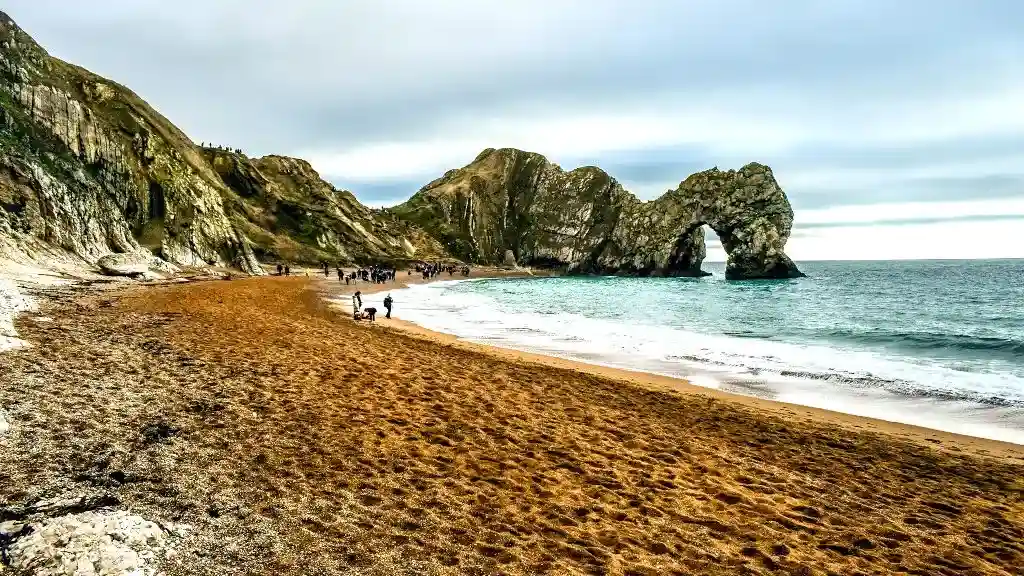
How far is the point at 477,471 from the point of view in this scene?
7.75m

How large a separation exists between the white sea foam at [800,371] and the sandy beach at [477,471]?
185 centimetres

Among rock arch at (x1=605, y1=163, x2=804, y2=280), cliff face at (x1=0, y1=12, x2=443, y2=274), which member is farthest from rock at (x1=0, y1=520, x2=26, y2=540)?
rock arch at (x1=605, y1=163, x2=804, y2=280)

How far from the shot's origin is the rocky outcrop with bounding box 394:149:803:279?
4523 inches

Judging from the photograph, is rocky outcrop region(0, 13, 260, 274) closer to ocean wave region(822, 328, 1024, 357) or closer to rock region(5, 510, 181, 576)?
rock region(5, 510, 181, 576)

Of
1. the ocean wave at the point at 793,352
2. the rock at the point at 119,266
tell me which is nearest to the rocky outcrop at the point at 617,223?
the ocean wave at the point at 793,352

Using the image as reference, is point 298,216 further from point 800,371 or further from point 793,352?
point 800,371

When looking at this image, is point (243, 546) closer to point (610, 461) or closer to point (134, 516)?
point (134, 516)

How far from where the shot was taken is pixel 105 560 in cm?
417

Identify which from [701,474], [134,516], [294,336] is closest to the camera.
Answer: [134,516]

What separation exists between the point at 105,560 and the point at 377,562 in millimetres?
2254

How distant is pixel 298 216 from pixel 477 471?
379 feet

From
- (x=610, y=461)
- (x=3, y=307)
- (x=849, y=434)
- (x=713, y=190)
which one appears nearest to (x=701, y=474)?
(x=610, y=461)

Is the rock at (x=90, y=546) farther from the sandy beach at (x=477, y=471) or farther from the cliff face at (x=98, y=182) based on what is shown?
the cliff face at (x=98, y=182)

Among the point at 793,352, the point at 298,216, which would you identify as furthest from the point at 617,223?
the point at 793,352
